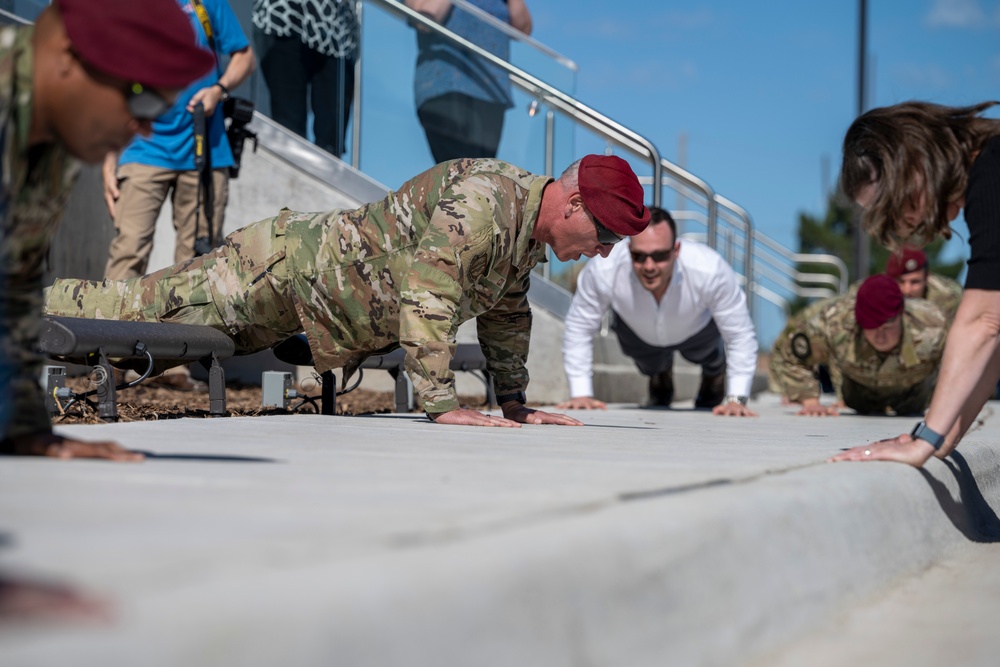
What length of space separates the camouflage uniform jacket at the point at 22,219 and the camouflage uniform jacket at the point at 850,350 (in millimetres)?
5710

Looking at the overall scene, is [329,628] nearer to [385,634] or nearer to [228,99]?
[385,634]

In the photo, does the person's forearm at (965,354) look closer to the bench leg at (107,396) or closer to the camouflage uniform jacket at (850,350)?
the bench leg at (107,396)

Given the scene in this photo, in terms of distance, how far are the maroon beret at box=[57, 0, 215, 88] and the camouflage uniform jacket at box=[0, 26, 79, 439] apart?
11cm

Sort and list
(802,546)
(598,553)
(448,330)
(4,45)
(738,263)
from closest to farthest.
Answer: (598,553) → (4,45) → (802,546) → (448,330) → (738,263)

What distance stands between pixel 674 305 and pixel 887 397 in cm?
170

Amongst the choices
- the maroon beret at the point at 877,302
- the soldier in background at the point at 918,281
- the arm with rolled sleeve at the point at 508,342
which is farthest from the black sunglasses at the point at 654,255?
the soldier in background at the point at 918,281

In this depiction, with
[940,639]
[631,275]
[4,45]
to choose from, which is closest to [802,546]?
[940,639]

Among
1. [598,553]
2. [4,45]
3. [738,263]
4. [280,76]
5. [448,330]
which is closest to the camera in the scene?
[598,553]

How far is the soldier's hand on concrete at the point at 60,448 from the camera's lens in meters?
2.31

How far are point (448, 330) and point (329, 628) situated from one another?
2755 millimetres

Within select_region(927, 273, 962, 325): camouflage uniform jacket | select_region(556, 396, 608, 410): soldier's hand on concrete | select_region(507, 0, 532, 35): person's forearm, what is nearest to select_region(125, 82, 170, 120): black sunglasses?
select_region(556, 396, 608, 410): soldier's hand on concrete

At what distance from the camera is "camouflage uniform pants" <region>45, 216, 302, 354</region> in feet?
14.5

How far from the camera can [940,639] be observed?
196 cm

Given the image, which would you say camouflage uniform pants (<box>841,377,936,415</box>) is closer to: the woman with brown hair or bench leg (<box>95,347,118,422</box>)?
the woman with brown hair
